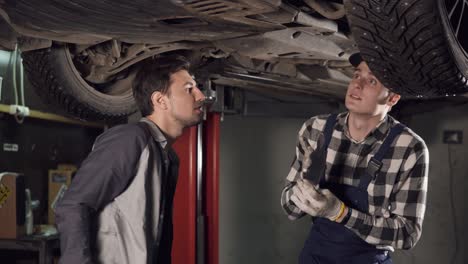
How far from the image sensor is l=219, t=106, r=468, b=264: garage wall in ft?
10.2

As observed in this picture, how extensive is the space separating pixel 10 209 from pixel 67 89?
82 cm

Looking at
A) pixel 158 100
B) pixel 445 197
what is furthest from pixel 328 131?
pixel 445 197

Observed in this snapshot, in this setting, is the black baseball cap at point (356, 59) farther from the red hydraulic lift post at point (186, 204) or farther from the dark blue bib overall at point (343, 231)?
the red hydraulic lift post at point (186, 204)

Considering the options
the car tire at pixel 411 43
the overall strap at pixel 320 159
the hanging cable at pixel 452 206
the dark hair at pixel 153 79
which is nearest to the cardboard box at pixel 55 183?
the dark hair at pixel 153 79

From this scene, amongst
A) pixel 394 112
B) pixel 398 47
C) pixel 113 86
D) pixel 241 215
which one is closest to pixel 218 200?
pixel 241 215

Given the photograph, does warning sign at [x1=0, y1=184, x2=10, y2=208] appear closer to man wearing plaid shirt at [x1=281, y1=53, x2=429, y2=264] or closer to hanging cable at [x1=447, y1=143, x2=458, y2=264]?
man wearing plaid shirt at [x1=281, y1=53, x2=429, y2=264]

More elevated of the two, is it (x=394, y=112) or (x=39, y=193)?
(x=394, y=112)

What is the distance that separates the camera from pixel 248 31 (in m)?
1.46

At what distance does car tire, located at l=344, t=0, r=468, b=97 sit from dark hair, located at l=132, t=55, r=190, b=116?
24.4 inches

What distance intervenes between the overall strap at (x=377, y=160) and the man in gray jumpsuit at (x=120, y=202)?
622 mm

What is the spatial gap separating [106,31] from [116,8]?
243mm

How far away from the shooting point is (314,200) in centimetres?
142

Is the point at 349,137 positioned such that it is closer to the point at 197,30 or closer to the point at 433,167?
the point at 197,30

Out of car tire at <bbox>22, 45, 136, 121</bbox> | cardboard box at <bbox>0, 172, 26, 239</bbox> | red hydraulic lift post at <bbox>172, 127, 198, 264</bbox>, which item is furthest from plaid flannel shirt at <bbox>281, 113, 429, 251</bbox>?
cardboard box at <bbox>0, 172, 26, 239</bbox>
